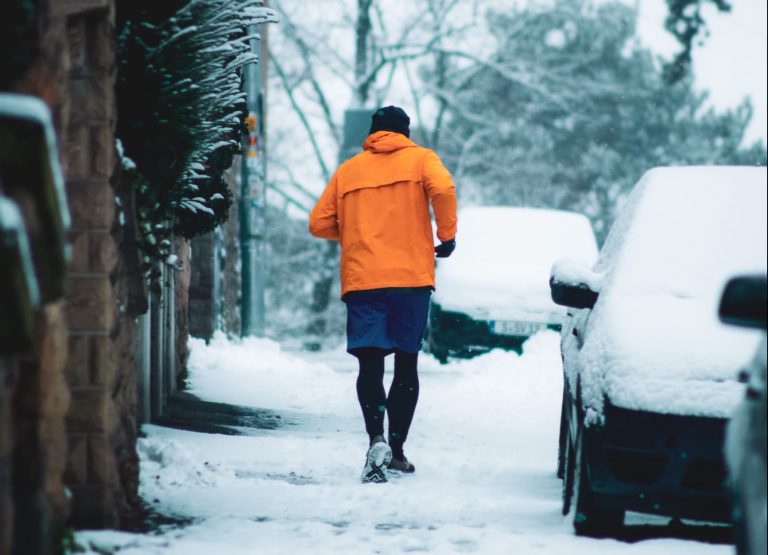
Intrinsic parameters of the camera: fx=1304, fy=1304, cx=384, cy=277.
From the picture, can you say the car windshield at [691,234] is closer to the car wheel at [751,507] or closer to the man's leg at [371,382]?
the man's leg at [371,382]

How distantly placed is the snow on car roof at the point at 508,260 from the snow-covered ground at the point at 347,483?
1.57 metres

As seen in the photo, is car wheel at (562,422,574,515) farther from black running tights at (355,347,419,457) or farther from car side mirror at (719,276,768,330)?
car side mirror at (719,276,768,330)

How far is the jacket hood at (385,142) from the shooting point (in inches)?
262

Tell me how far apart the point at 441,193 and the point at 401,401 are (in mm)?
1075

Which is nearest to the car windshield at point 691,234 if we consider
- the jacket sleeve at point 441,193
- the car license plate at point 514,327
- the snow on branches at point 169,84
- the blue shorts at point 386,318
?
the jacket sleeve at point 441,193

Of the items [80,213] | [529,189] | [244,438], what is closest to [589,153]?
[529,189]

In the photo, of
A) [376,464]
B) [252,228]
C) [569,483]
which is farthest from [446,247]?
[252,228]

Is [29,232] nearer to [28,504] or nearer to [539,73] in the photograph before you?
[28,504]

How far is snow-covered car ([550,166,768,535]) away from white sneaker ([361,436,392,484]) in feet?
3.04

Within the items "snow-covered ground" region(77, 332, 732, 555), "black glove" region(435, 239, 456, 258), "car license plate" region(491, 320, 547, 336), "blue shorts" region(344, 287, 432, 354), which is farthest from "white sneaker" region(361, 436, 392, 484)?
"car license plate" region(491, 320, 547, 336)

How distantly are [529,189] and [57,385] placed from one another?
3295 centimetres

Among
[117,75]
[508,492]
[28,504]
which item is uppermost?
[117,75]

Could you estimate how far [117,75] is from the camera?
5.02 m

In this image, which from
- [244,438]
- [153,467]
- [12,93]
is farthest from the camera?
[244,438]
